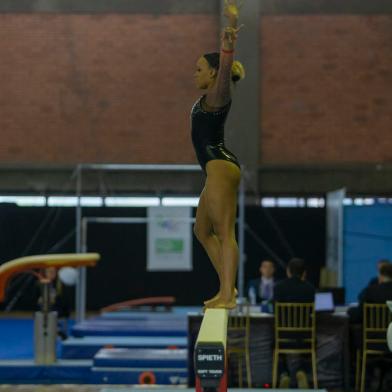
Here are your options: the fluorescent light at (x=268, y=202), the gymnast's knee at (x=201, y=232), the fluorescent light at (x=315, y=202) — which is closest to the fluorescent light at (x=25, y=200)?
the fluorescent light at (x=268, y=202)

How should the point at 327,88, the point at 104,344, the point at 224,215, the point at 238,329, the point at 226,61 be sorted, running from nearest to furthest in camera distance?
the point at 226,61 < the point at 224,215 < the point at 238,329 < the point at 104,344 < the point at 327,88

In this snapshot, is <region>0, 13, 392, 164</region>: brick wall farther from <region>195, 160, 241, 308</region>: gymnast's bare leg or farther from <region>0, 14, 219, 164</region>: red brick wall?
<region>195, 160, 241, 308</region>: gymnast's bare leg

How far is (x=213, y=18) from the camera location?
14062 millimetres

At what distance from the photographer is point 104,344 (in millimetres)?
9922

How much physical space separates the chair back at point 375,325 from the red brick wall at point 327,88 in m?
6.39

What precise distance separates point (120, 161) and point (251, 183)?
2.23m

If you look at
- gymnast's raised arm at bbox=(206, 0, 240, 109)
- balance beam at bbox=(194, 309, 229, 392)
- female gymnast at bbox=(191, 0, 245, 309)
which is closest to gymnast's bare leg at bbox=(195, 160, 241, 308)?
female gymnast at bbox=(191, 0, 245, 309)

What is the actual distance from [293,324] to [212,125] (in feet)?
14.3

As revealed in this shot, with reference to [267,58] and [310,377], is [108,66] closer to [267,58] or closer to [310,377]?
[267,58]

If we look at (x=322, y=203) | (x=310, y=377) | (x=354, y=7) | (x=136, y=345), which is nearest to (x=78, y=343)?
(x=136, y=345)

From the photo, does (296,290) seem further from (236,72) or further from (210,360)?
(210,360)

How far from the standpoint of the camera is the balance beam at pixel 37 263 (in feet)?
24.0

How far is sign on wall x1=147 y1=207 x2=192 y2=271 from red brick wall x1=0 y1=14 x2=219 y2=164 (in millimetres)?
2210

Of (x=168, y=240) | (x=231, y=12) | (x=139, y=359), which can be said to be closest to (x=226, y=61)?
(x=231, y=12)
